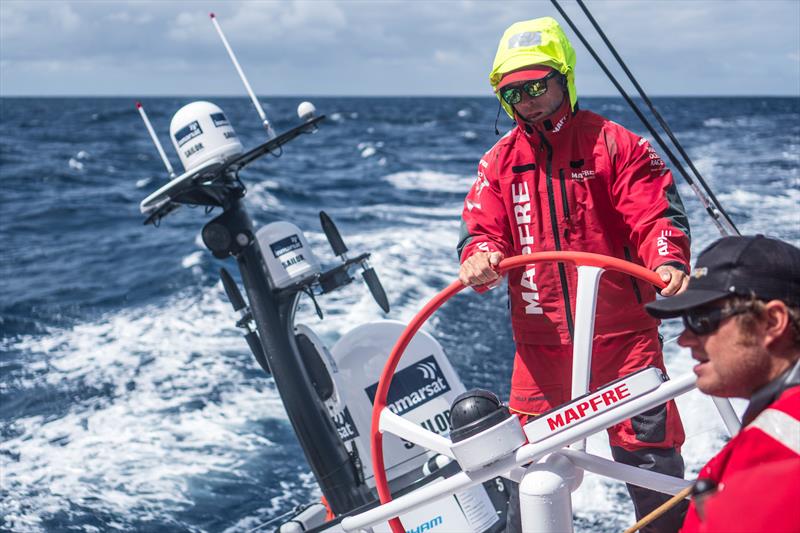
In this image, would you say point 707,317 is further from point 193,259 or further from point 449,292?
point 193,259

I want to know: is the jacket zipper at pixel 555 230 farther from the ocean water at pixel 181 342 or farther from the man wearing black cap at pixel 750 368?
the ocean water at pixel 181 342

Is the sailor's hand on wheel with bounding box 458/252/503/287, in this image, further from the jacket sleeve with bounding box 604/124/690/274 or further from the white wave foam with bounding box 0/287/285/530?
the white wave foam with bounding box 0/287/285/530

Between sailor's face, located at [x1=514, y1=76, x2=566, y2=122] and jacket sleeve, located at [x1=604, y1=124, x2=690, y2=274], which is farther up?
sailor's face, located at [x1=514, y1=76, x2=566, y2=122]

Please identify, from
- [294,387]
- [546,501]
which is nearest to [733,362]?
[546,501]

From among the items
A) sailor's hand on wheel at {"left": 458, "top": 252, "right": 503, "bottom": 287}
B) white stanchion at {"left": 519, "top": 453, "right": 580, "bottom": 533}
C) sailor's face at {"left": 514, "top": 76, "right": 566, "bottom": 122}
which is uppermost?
sailor's face at {"left": 514, "top": 76, "right": 566, "bottom": 122}

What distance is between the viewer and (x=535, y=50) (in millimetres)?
2037

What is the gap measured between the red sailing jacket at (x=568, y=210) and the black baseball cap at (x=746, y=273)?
2.50 ft

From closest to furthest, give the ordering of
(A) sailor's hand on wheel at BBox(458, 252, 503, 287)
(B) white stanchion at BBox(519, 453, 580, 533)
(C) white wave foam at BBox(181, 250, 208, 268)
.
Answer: (B) white stanchion at BBox(519, 453, 580, 533)
(A) sailor's hand on wheel at BBox(458, 252, 503, 287)
(C) white wave foam at BBox(181, 250, 208, 268)

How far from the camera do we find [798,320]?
1.14 metres

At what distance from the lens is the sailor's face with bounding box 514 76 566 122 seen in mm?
2070

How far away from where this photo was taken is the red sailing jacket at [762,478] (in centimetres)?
102

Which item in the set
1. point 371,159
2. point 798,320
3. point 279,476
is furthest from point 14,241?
point 798,320

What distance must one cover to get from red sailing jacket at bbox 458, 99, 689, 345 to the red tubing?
0.74 ft

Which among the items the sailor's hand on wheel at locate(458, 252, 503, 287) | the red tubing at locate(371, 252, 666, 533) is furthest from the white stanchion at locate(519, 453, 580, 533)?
the sailor's hand on wheel at locate(458, 252, 503, 287)
